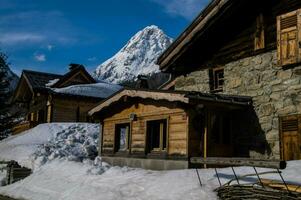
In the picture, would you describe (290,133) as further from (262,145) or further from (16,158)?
(16,158)

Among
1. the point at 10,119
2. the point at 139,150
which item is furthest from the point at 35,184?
the point at 10,119

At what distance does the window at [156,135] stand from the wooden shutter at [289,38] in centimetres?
474

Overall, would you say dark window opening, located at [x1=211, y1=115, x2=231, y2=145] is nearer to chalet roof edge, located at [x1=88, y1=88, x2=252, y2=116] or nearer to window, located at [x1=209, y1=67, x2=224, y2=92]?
chalet roof edge, located at [x1=88, y1=88, x2=252, y2=116]

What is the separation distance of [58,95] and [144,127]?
56.7ft

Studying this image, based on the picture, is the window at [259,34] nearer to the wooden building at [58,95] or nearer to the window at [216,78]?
the window at [216,78]

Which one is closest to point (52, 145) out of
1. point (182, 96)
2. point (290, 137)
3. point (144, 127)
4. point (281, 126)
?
point (144, 127)

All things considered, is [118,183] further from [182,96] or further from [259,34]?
[259,34]

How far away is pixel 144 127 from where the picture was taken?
15461mm

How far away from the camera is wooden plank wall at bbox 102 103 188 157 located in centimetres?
1351

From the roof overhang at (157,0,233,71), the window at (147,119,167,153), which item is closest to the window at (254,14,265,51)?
the roof overhang at (157,0,233,71)

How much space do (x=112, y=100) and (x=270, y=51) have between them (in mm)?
6734

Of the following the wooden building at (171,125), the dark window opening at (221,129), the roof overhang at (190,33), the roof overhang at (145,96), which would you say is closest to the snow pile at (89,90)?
the roof overhang at (145,96)

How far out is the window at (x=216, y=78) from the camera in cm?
1637

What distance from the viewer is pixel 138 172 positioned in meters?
13.5
